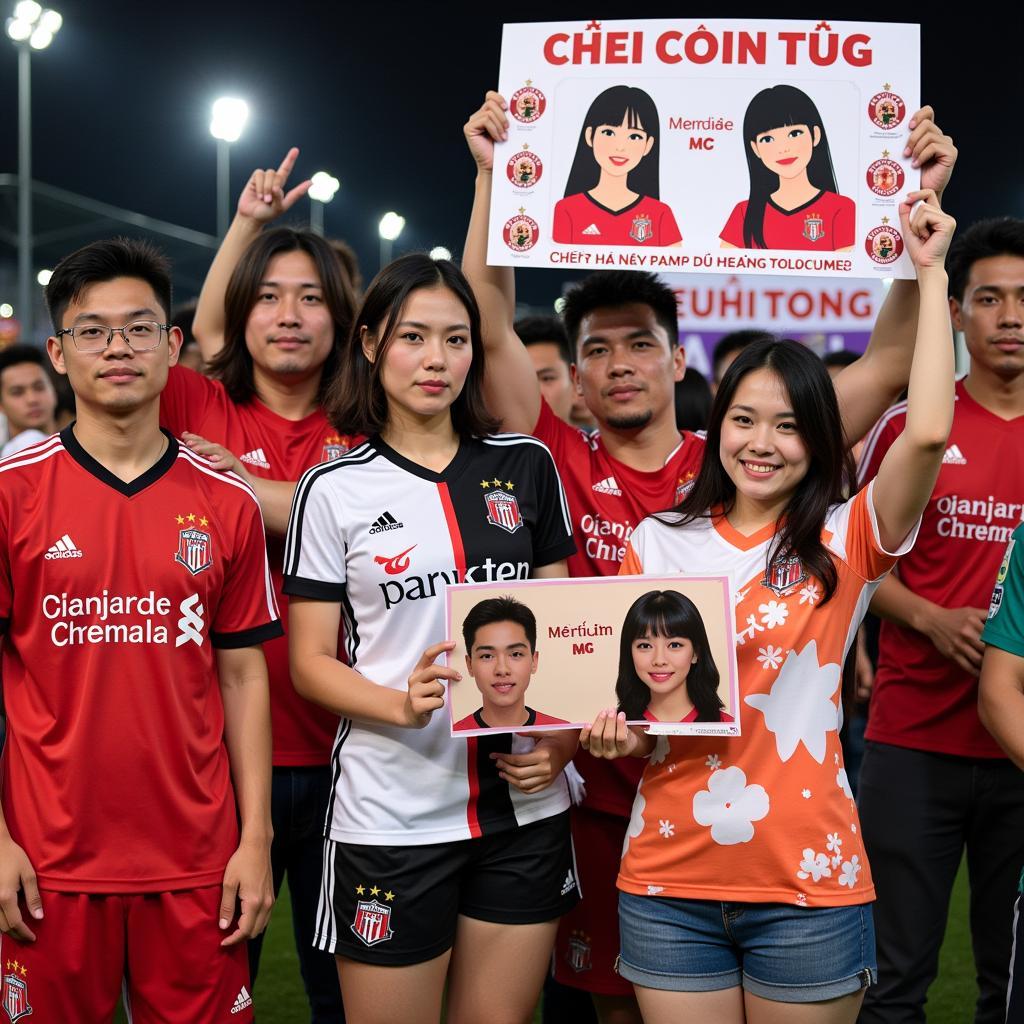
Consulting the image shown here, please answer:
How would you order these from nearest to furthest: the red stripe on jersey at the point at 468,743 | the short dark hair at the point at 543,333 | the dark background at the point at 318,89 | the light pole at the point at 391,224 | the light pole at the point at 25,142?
1. the red stripe on jersey at the point at 468,743
2. the short dark hair at the point at 543,333
3. the light pole at the point at 25,142
4. the dark background at the point at 318,89
5. the light pole at the point at 391,224

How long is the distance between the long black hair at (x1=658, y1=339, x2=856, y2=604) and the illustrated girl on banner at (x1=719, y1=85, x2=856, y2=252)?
1.30 ft

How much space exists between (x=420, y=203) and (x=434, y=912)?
26.3m

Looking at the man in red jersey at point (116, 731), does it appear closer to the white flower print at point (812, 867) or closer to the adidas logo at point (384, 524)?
the adidas logo at point (384, 524)

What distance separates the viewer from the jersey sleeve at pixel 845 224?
9.82 ft

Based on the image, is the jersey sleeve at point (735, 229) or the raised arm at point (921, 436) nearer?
the raised arm at point (921, 436)

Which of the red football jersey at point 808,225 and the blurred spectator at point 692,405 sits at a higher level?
the red football jersey at point 808,225

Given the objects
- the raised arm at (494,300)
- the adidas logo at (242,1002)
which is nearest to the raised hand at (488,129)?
the raised arm at (494,300)

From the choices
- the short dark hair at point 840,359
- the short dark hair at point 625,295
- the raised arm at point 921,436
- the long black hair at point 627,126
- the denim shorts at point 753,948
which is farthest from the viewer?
the short dark hair at point 840,359

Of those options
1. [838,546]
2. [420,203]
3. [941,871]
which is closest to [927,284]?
[838,546]

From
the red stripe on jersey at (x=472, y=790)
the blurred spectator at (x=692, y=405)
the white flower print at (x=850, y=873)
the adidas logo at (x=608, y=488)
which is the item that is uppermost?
the blurred spectator at (x=692, y=405)

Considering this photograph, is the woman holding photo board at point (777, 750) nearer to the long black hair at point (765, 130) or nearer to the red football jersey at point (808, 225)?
the red football jersey at point (808, 225)

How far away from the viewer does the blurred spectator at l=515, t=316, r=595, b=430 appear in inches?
213

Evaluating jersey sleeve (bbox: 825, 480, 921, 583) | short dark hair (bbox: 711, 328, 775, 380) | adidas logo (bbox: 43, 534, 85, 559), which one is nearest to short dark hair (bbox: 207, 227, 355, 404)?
adidas logo (bbox: 43, 534, 85, 559)

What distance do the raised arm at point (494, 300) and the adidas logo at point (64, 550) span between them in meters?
1.06
